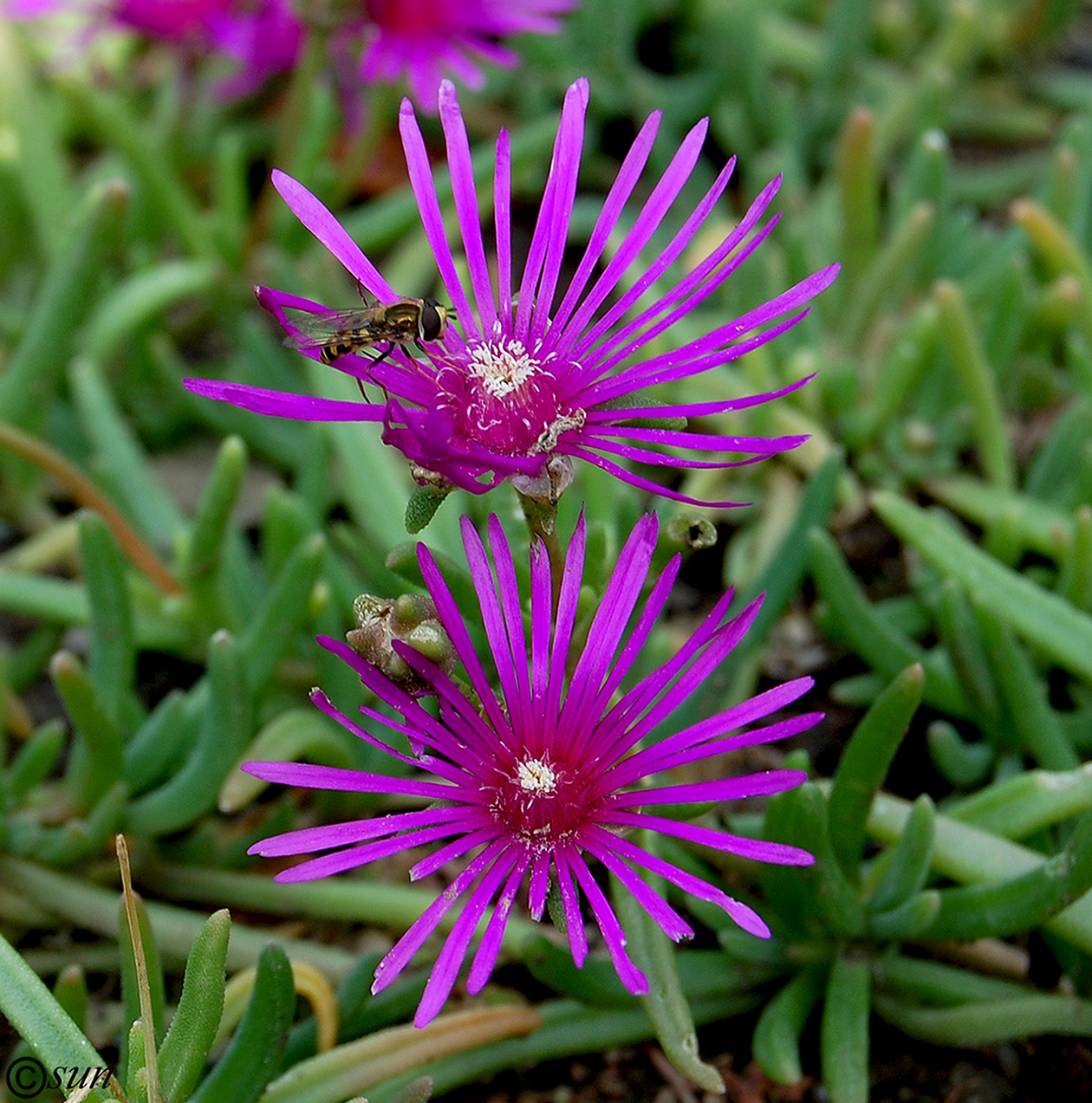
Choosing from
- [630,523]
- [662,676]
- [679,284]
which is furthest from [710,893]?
[630,523]

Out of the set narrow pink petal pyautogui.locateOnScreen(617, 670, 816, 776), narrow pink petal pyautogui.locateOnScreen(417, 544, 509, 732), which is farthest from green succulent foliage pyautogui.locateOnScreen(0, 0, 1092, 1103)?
narrow pink petal pyautogui.locateOnScreen(617, 670, 816, 776)

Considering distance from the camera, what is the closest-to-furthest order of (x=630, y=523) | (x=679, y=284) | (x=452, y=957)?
1. (x=452, y=957)
2. (x=679, y=284)
3. (x=630, y=523)

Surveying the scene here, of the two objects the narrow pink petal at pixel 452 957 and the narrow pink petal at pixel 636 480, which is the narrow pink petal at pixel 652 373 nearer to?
the narrow pink petal at pixel 636 480

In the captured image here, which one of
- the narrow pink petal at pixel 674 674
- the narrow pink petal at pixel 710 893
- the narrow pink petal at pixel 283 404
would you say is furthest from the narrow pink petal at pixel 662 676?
the narrow pink petal at pixel 283 404

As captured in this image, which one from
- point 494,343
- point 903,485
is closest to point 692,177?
point 903,485

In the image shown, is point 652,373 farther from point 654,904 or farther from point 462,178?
point 654,904

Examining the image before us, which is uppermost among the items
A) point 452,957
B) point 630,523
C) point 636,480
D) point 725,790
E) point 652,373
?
point 630,523

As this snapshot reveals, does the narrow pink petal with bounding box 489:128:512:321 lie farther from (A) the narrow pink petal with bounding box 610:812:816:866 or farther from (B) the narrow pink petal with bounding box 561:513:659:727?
(A) the narrow pink petal with bounding box 610:812:816:866
